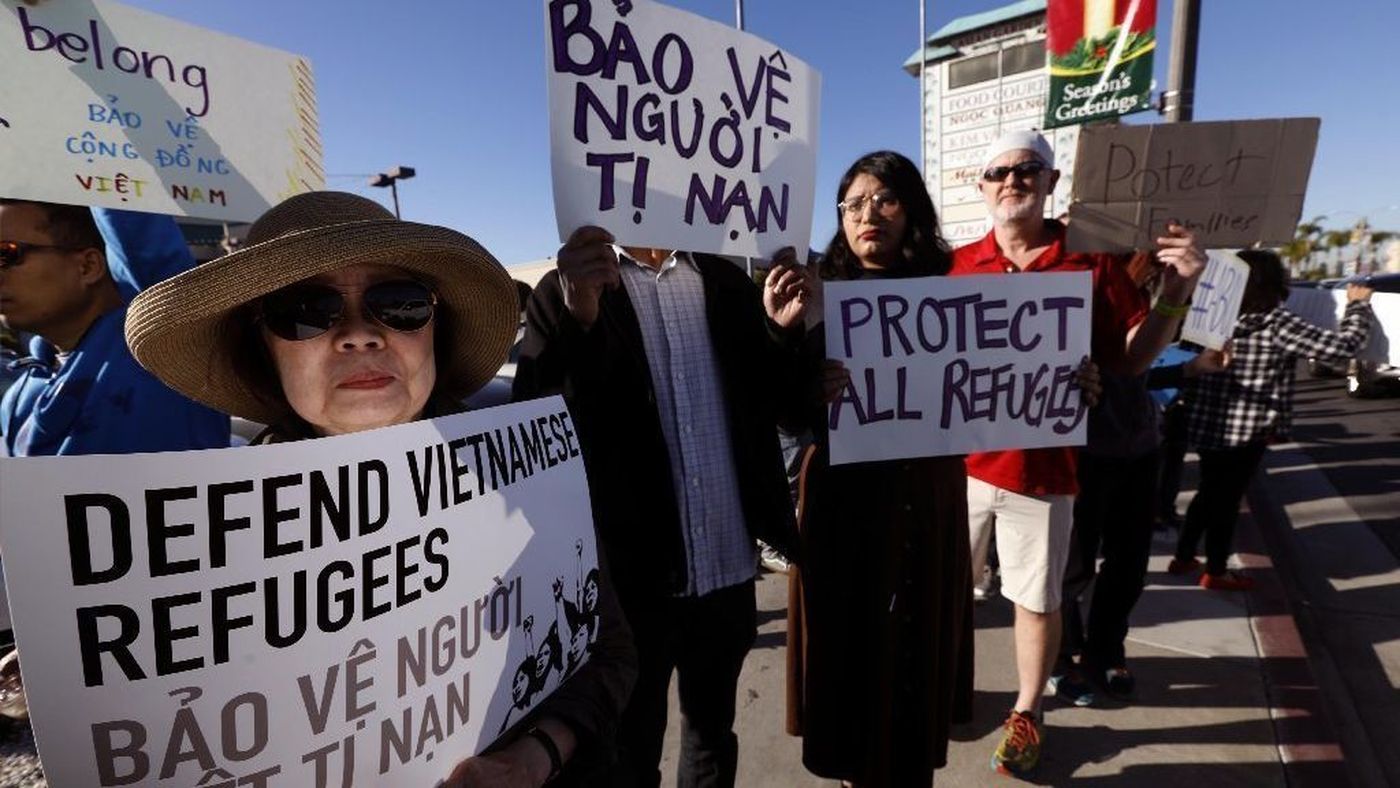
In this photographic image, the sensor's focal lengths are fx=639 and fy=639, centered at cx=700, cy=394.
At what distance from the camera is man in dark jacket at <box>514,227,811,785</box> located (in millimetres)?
1665

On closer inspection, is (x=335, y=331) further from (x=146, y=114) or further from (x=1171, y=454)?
(x=1171, y=454)

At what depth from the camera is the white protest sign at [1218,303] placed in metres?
3.14

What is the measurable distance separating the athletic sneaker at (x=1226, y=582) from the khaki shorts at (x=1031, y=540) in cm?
233

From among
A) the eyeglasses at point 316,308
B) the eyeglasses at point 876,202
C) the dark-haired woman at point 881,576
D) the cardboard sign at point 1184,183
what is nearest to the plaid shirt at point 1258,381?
the cardboard sign at point 1184,183

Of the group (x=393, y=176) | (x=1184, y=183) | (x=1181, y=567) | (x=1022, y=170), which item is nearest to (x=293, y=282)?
(x=1022, y=170)

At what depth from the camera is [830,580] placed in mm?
1978

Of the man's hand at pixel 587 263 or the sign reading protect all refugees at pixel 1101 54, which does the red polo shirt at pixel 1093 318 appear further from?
the sign reading protect all refugees at pixel 1101 54

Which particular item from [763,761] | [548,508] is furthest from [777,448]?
[763,761]

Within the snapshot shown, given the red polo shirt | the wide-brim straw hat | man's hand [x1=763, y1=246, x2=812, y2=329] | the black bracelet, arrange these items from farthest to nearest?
the red polo shirt, man's hand [x1=763, y1=246, x2=812, y2=329], the black bracelet, the wide-brim straw hat

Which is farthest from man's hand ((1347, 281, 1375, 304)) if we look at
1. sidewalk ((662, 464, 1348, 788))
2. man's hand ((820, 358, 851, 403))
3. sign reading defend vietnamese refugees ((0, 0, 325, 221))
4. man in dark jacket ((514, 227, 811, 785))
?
sign reading defend vietnamese refugees ((0, 0, 325, 221))

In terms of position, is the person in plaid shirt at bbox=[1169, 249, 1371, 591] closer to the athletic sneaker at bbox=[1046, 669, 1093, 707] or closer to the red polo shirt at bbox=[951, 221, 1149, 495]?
the athletic sneaker at bbox=[1046, 669, 1093, 707]

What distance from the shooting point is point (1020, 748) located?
7.66ft

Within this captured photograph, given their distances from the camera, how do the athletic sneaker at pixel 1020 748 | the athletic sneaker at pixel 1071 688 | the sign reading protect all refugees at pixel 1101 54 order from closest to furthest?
the athletic sneaker at pixel 1020 748, the athletic sneaker at pixel 1071 688, the sign reading protect all refugees at pixel 1101 54

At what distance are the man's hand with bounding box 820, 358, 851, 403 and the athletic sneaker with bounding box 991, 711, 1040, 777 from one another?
4.98ft
